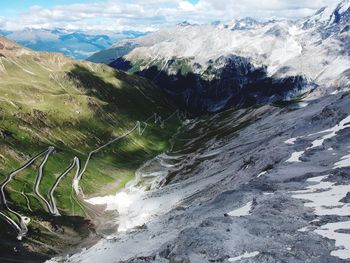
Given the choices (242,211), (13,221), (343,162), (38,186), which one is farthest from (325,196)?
(38,186)

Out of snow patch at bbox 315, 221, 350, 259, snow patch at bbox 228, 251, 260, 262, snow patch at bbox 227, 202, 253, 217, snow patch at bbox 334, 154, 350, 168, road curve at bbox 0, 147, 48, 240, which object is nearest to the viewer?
snow patch at bbox 315, 221, 350, 259

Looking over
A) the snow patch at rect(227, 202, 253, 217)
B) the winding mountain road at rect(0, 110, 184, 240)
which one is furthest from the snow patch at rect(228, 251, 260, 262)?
the winding mountain road at rect(0, 110, 184, 240)

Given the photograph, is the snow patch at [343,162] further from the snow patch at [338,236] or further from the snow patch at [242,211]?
the snow patch at [338,236]

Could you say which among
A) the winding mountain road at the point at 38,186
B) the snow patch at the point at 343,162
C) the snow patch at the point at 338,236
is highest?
the snow patch at the point at 338,236

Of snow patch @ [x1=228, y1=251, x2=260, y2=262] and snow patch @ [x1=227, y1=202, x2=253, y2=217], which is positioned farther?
snow patch @ [x1=227, y1=202, x2=253, y2=217]

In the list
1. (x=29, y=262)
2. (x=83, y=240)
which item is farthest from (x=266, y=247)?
(x=83, y=240)

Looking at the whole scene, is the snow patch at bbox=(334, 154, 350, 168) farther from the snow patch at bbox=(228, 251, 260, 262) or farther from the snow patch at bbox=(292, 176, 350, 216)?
the snow patch at bbox=(228, 251, 260, 262)

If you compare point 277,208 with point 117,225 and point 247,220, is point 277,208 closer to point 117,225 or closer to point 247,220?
point 247,220

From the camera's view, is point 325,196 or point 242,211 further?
point 325,196

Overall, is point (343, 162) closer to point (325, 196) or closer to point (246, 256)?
point (325, 196)

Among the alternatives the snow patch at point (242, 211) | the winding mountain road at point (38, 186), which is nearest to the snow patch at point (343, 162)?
the snow patch at point (242, 211)

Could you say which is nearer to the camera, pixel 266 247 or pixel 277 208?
pixel 266 247
